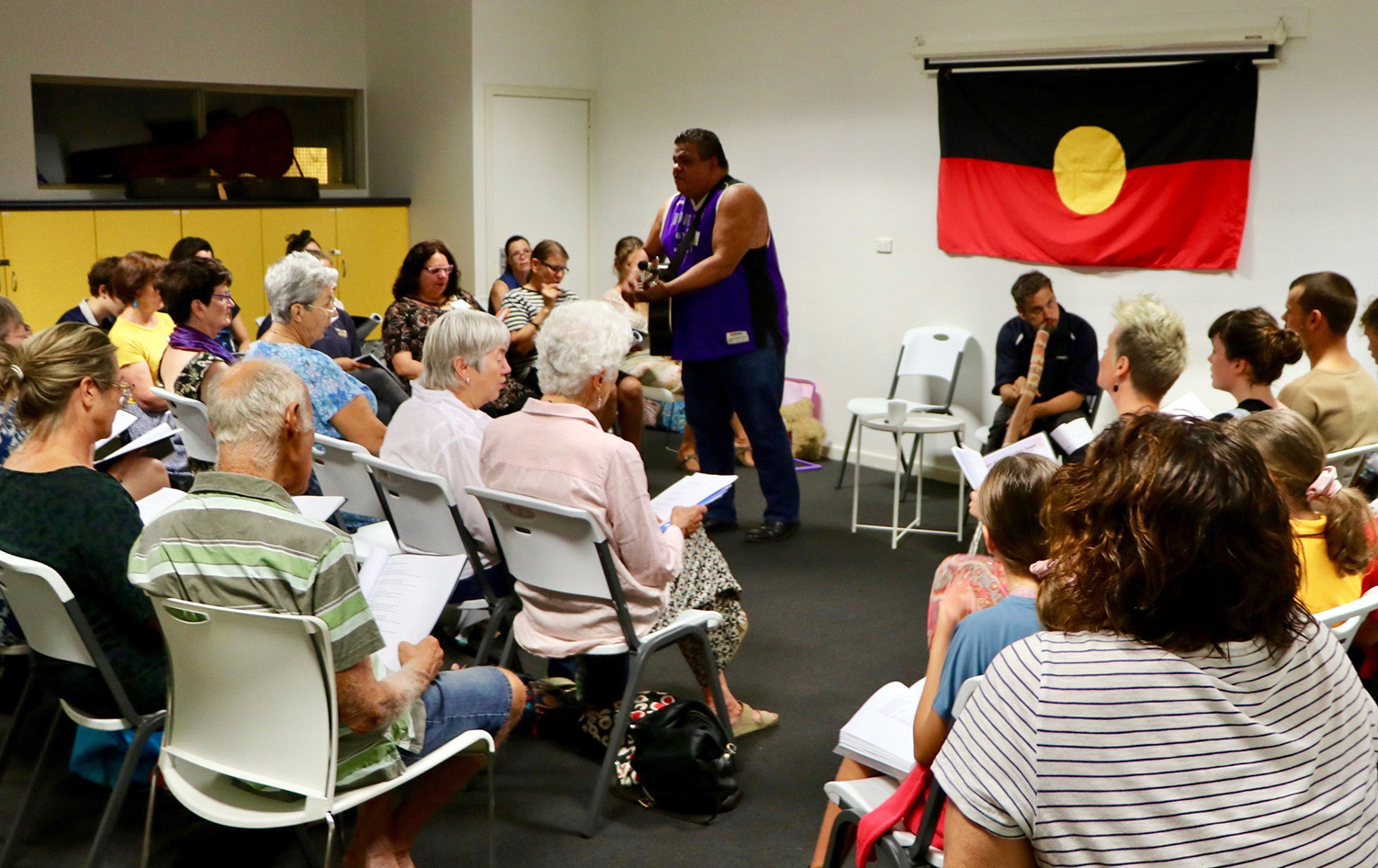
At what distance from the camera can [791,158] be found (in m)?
6.88

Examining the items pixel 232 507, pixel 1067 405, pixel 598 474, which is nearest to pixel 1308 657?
pixel 232 507

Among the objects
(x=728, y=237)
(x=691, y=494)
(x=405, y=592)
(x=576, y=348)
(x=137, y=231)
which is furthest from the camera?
(x=137, y=231)

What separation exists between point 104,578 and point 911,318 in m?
4.86

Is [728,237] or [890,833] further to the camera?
[728,237]

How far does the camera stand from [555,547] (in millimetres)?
2697

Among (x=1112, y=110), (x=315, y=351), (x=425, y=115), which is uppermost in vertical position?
(x=425, y=115)

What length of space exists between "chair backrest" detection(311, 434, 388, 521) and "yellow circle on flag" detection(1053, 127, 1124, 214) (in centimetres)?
380

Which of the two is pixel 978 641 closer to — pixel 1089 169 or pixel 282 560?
pixel 282 560

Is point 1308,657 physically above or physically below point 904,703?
above

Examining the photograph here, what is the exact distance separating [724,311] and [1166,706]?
3914mm

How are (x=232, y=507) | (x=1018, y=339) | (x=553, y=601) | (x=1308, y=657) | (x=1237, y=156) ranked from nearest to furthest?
(x=1308, y=657)
(x=232, y=507)
(x=553, y=601)
(x=1237, y=156)
(x=1018, y=339)

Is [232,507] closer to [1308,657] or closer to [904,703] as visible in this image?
[904,703]

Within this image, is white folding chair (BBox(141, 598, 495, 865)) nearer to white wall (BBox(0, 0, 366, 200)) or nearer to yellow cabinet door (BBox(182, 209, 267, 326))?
yellow cabinet door (BBox(182, 209, 267, 326))

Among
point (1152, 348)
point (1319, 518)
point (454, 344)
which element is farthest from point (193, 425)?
point (1319, 518)
